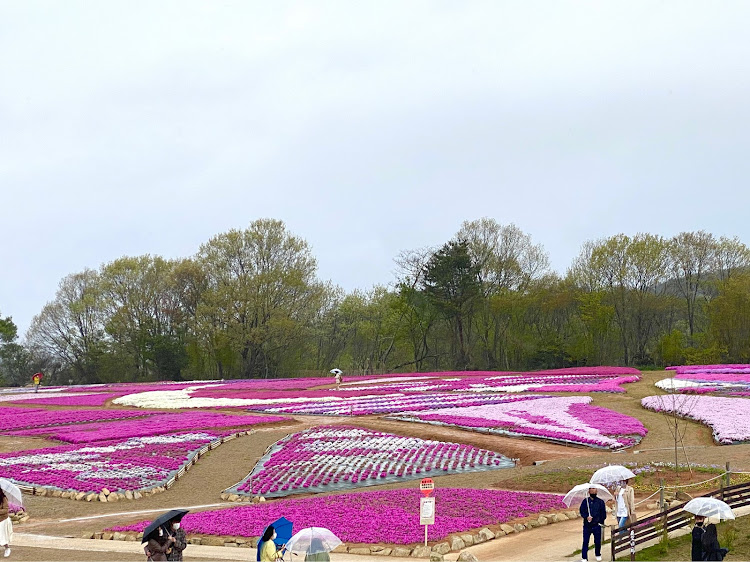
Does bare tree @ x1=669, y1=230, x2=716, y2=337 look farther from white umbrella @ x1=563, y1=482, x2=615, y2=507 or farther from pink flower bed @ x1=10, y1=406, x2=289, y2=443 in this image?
white umbrella @ x1=563, y1=482, x2=615, y2=507

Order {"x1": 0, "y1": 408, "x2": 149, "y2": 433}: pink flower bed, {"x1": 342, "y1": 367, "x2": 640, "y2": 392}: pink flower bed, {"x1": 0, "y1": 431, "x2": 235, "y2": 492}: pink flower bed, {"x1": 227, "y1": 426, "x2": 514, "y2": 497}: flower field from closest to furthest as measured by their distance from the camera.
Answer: {"x1": 227, "y1": 426, "x2": 514, "y2": 497}: flower field → {"x1": 0, "y1": 431, "x2": 235, "y2": 492}: pink flower bed → {"x1": 0, "y1": 408, "x2": 149, "y2": 433}: pink flower bed → {"x1": 342, "y1": 367, "x2": 640, "y2": 392}: pink flower bed

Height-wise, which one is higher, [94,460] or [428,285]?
[428,285]

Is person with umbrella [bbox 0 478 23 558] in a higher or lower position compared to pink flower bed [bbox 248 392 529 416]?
higher

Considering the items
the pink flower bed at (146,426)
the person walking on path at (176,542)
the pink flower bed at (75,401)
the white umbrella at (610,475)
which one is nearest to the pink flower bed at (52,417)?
the pink flower bed at (146,426)

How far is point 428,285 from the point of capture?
89.5 m

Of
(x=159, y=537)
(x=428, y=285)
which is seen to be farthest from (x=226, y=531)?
(x=428, y=285)

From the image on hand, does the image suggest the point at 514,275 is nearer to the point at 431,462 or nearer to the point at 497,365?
the point at 497,365

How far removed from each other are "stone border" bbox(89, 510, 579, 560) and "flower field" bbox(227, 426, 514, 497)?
6.00m

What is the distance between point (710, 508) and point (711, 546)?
0.70 meters

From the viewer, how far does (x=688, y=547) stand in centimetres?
1403

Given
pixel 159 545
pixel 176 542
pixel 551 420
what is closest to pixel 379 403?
pixel 551 420

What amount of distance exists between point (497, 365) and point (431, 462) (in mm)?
67680

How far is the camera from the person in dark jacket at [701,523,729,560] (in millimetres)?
11844

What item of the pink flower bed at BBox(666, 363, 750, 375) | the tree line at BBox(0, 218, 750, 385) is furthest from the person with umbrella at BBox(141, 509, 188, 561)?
the tree line at BBox(0, 218, 750, 385)
